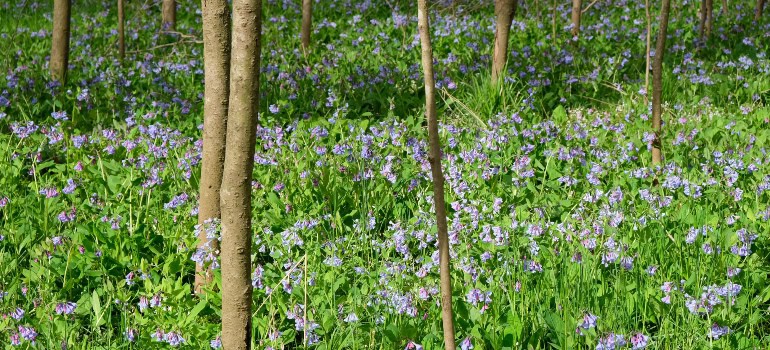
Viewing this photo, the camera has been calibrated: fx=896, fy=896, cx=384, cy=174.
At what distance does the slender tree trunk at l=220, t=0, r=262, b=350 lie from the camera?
241cm

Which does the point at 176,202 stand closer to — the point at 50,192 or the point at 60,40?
the point at 50,192

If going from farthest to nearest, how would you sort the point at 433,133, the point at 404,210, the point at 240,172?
1. the point at 404,210
2. the point at 240,172
3. the point at 433,133

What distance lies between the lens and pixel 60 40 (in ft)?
21.2

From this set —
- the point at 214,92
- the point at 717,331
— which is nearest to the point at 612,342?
the point at 717,331

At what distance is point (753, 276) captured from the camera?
10.3 feet

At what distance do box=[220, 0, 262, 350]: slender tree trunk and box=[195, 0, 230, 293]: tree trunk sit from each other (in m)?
0.55

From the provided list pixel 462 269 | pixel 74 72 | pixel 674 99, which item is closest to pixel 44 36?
pixel 74 72

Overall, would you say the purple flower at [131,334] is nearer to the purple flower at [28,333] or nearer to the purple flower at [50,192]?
the purple flower at [28,333]

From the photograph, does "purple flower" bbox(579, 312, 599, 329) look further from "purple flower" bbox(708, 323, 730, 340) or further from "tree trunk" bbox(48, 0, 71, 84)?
"tree trunk" bbox(48, 0, 71, 84)

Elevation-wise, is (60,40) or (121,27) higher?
(121,27)

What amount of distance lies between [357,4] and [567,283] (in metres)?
8.23

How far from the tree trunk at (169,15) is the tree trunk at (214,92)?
20.8 feet

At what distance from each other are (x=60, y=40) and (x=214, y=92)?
3.77m

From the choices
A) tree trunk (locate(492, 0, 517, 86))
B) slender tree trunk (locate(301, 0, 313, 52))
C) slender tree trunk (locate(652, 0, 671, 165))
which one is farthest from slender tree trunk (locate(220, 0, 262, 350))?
slender tree trunk (locate(301, 0, 313, 52))
